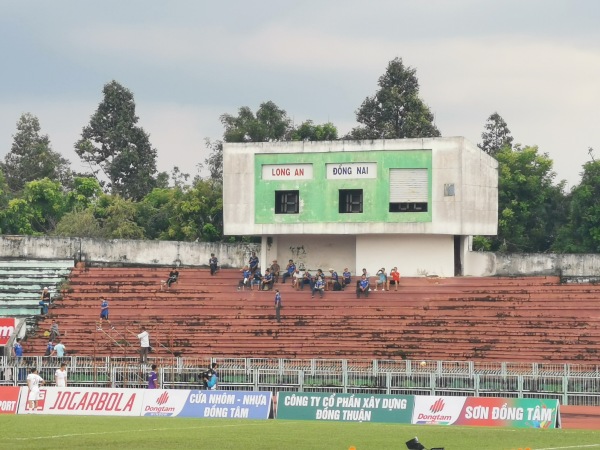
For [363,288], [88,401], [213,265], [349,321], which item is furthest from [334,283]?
[88,401]

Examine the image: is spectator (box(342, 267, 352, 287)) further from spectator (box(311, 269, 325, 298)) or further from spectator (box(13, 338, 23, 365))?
spectator (box(13, 338, 23, 365))

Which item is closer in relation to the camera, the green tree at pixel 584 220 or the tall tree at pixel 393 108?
the green tree at pixel 584 220

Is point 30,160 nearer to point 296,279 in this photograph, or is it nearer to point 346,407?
point 296,279

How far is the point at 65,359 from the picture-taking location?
51.6m

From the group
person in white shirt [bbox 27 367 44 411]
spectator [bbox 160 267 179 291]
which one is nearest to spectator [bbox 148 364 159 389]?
person in white shirt [bbox 27 367 44 411]

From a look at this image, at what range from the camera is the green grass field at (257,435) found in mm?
30203

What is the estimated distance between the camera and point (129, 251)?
207 ft

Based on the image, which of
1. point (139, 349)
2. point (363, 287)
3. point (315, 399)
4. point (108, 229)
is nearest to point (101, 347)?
point (139, 349)

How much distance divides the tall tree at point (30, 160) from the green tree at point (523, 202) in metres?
39.8

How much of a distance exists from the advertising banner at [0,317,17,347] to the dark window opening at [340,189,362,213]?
49.7ft

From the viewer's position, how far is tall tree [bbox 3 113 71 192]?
10650cm

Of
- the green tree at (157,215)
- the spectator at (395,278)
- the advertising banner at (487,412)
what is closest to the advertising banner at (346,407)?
the advertising banner at (487,412)

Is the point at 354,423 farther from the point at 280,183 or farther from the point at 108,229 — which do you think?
the point at 108,229

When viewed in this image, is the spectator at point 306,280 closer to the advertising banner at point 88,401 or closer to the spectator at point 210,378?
the spectator at point 210,378
